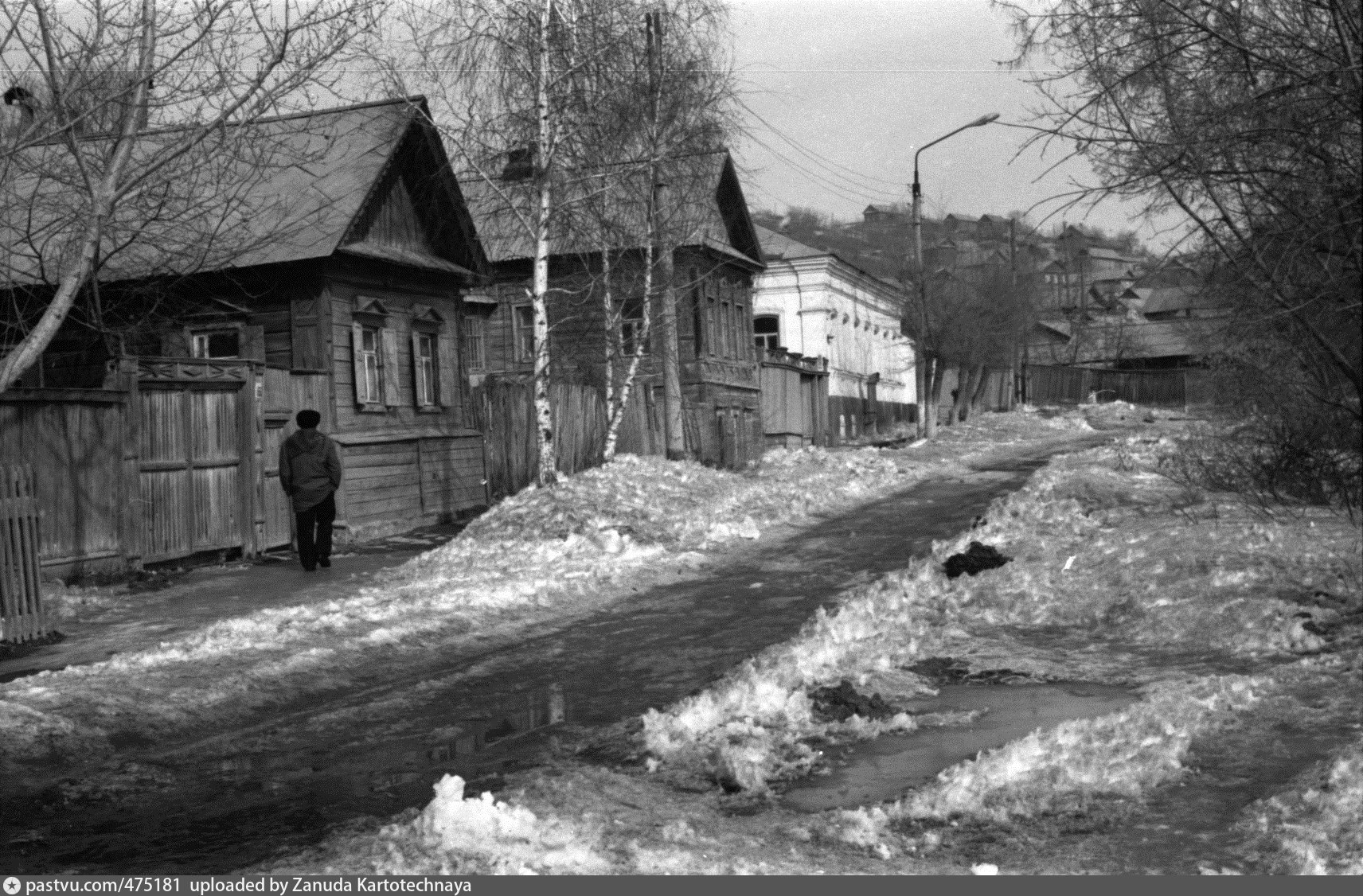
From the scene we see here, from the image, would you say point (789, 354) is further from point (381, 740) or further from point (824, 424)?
point (381, 740)

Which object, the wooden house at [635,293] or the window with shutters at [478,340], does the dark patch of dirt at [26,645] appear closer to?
the wooden house at [635,293]

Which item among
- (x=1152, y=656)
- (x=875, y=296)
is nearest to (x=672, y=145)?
(x=1152, y=656)

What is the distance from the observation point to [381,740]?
23.6 feet

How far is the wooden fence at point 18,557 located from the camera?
1043cm

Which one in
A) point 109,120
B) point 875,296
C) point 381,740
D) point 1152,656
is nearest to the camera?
point 381,740

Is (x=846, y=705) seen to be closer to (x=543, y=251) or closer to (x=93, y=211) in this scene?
(x=93, y=211)

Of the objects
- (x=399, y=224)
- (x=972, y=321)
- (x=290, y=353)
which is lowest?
(x=290, y=353)

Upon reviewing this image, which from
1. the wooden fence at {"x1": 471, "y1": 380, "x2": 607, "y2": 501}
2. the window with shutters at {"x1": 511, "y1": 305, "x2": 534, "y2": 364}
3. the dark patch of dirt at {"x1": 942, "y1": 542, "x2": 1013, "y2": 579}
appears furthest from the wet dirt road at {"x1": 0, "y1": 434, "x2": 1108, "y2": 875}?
the window with shutters at {"x1": 511, "y1": 305, "x2": 534, "y2": 364}

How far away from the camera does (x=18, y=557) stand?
1056 cm

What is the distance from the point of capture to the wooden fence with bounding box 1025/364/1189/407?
74688 millimetres

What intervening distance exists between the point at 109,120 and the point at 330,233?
5956 millimetres

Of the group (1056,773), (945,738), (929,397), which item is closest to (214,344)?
(945,738)

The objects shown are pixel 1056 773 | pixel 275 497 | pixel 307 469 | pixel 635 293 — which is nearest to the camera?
pixel 1056 773

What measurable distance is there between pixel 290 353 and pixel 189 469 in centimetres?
492
